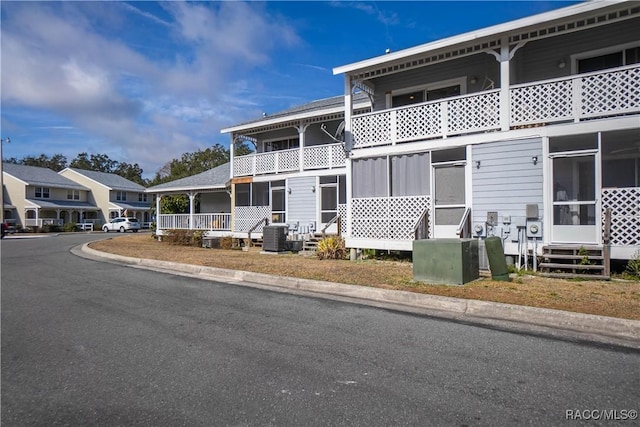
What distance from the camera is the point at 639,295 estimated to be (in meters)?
6.74

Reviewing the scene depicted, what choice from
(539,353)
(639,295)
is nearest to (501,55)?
(639,295)

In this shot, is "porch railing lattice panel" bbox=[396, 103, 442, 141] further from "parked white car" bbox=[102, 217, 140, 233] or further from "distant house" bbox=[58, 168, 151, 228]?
"distant house" bbox=[58, 168, 151, 228]

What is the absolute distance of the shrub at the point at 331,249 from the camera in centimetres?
Result: 1338

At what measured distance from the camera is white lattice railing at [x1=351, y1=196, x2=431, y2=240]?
11.8 m

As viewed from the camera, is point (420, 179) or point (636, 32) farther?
point (420, 179)

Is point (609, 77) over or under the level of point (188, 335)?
over

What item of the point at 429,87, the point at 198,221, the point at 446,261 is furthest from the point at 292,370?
the point at 198,221

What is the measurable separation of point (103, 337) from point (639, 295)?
831 centimetres

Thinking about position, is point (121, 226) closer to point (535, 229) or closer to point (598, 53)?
point (535, 229)

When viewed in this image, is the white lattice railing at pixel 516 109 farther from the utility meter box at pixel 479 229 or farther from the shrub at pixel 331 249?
the shrub at pixel 331 249

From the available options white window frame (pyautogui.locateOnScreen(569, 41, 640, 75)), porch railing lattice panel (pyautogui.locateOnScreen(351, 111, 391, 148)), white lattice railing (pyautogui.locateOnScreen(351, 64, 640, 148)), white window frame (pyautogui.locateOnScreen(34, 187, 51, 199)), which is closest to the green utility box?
white lattice railing (pyautogui.locateOnScreen(351, 64, 640, 148))

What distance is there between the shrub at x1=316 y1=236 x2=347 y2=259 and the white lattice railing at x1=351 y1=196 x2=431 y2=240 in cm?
79

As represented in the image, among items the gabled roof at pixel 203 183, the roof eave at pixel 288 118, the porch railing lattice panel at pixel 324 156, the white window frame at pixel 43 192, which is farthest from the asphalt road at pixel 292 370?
the white window frame at pixel 43 192

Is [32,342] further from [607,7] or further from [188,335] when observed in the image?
[607,7]
